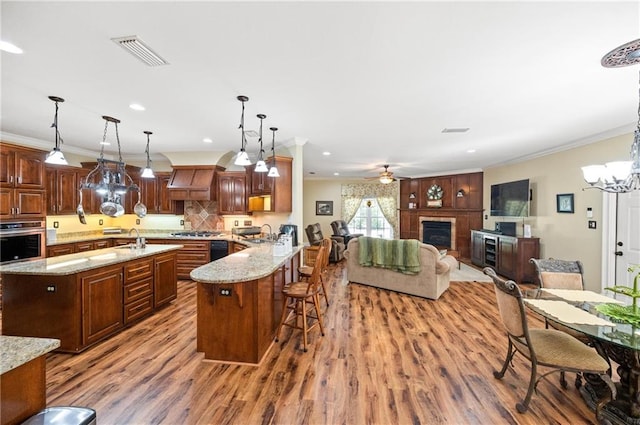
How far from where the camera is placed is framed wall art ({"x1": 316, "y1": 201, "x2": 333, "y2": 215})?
10352mm

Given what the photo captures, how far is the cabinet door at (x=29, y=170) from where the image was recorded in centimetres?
416

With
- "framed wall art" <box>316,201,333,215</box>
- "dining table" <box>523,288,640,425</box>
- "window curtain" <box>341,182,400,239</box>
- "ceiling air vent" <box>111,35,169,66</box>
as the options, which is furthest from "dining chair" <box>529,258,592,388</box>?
"framed wall art" <box>316,201,333,215</box>

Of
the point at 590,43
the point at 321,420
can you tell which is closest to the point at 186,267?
the point at 321,420

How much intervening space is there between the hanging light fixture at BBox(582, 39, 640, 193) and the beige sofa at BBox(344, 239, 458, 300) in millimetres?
2335

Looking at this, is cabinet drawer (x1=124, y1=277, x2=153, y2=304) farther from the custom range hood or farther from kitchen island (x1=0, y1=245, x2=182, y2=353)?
the custom range hood

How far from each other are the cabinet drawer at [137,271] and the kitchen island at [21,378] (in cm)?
219

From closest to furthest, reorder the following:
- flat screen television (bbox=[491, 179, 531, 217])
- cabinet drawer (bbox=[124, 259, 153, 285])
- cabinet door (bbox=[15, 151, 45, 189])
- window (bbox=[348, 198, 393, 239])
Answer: cabinet drawer (bbox=[124, 259, 153, 285]) < cabinet door (bbox=[15, 151, 45, 189]) < flat screen television (bbox=[491, 179, 531, 217]) < window (bbox=[348, 198, 393, 239])

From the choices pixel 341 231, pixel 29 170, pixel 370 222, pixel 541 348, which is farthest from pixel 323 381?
pixel 370 222

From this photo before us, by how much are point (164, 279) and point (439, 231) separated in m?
7.85

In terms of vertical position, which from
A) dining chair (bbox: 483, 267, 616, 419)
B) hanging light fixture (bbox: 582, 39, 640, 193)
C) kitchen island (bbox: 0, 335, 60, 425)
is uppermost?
hanging light fixture (bbox: 582, 39, 640, 193)

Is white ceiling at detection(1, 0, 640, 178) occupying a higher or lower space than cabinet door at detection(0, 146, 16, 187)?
higher

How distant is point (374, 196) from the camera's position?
1006 cm

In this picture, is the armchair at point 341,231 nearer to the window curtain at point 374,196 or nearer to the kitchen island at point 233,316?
the window curtain at point 374,196

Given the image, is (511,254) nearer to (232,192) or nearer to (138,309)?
(232,192)
